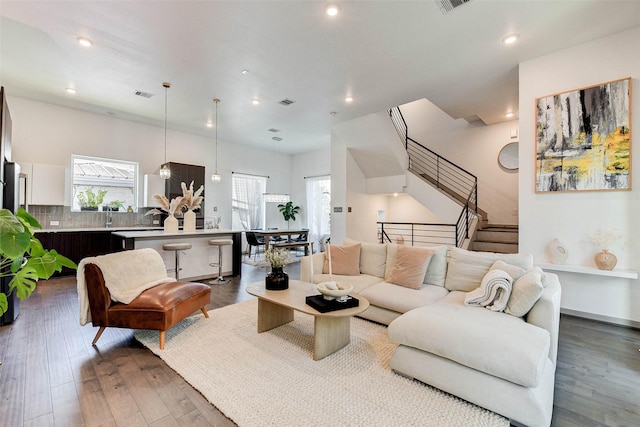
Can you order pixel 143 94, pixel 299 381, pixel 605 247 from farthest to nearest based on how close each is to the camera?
pixel 143 94, pixel 605 247, pixel 299 381

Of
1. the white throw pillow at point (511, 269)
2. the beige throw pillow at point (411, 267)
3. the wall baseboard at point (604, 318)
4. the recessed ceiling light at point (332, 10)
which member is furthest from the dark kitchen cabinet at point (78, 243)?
the wall baseboard at point (604, 318)

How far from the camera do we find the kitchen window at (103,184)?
19.6 feet

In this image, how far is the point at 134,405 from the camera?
1.81 m

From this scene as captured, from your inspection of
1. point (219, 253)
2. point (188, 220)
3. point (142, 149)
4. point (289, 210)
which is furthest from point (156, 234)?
point (289, 210)

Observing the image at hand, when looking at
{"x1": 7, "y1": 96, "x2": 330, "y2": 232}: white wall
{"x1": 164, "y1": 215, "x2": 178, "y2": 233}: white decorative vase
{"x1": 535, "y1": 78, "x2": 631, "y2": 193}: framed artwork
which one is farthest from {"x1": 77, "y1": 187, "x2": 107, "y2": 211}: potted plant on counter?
{"x1": 535, "y1": 78, "x2": 631, "y2": 193}: framed artwork

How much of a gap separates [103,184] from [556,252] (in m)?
8.56

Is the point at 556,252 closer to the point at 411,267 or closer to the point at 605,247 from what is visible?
the point at 605,247

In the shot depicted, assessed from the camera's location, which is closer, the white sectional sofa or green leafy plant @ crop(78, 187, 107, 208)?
the white sectional sofa

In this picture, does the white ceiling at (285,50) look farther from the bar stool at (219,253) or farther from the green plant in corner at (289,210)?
the green plant in corner at (289,210)

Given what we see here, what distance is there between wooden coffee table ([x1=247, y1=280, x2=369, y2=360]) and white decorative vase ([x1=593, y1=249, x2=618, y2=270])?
2894 millimetres

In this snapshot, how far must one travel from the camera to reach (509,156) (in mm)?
6402

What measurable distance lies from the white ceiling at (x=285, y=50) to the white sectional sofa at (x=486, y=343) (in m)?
2.66

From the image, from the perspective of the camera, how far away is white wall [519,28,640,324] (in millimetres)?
3150

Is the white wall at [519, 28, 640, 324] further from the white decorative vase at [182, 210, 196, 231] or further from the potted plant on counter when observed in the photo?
the potted plant on counter
